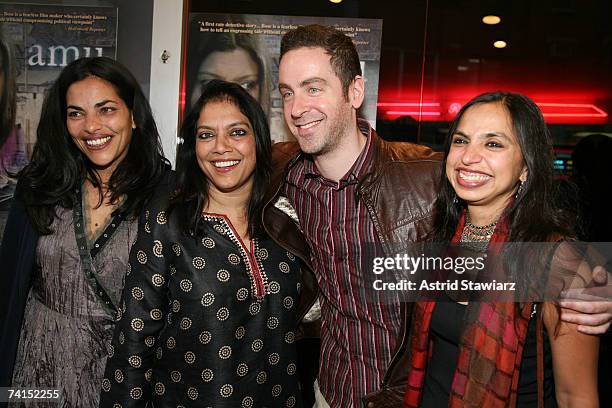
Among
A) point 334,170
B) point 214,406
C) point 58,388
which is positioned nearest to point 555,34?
point 334,170

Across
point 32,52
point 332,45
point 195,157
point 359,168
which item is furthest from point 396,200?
point 32,52

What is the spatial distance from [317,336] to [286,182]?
2.24 ft

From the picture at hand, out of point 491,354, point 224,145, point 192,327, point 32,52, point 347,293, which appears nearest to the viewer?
point 491,354

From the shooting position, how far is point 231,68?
2.73 m

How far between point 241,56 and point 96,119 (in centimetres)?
95

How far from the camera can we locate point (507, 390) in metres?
1.43

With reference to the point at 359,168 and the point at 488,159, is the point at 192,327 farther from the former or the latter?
the point at 488,159

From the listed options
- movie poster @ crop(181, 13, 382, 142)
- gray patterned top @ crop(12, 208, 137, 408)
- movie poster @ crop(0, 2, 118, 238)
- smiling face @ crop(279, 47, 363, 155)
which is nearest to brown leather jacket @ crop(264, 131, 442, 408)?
smiling face @ crop(279, 47, 363, 155)

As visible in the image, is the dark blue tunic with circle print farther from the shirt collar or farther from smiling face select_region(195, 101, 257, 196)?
the shirt collar

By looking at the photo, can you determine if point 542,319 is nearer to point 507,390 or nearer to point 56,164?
point 507,390

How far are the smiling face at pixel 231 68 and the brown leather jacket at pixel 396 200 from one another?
0.88 meters

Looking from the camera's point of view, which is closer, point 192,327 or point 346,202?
point 192,327

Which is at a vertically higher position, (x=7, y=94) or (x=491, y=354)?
(x=7, y=94)

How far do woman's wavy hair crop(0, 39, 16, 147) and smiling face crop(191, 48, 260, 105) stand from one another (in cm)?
93
